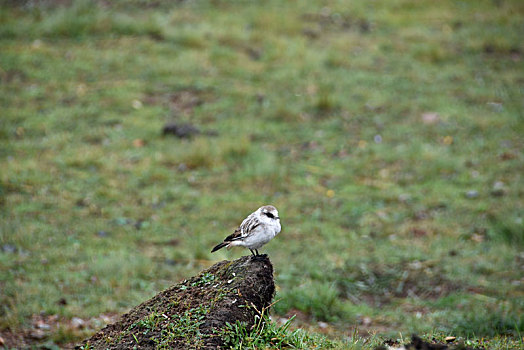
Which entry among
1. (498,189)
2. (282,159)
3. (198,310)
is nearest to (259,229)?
(198,310)

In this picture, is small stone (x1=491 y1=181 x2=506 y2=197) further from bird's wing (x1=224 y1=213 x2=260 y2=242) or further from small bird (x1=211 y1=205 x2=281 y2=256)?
bird's wing (x1=224 y1=213 x2=260 y2=242)

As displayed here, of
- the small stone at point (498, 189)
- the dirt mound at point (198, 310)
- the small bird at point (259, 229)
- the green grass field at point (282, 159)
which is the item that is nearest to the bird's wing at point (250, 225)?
the small bird at point (259, 229)

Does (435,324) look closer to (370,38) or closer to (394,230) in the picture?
(394,230)

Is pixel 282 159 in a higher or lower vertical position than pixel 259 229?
lower

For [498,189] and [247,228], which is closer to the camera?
[247,228]

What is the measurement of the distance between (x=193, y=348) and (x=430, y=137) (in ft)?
26.2

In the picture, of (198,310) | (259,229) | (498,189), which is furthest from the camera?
(498,189)

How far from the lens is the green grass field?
700 centimetres

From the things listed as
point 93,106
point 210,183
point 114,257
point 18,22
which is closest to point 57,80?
point 93,106

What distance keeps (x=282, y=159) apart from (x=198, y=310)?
243 inches

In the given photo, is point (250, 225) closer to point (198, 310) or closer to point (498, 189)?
point (198, 310)

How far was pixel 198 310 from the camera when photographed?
452cm

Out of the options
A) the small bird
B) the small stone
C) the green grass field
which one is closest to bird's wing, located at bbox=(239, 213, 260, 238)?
the small bird

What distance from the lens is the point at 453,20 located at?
50.4 ft
